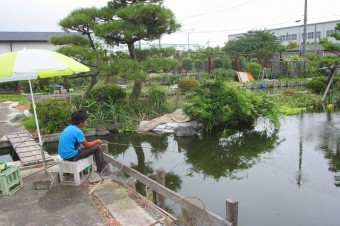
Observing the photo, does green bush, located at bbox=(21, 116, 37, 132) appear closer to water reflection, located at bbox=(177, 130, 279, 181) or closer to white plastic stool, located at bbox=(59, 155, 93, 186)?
water reflection, located at bbox=(177, 130, 279, 181)

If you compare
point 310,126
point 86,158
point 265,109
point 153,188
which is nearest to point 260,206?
point 153,188

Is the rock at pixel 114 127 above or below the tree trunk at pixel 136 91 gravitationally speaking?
below

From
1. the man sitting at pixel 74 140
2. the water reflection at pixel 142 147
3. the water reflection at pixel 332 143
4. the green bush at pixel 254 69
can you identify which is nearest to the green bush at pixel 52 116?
the water reflection at pixel 142 147

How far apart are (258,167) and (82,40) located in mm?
8362

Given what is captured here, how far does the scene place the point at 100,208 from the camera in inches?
186

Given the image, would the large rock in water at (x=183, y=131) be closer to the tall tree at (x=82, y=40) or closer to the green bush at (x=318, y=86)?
the tall tree at (x=82, y=40)

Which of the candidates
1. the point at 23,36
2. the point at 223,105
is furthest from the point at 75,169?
the point at 23,36

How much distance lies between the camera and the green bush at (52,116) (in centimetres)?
1050

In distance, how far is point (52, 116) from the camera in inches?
415

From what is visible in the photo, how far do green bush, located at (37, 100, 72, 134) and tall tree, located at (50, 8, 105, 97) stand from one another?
77.8 inches

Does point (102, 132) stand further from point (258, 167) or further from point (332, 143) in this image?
point (332, 143)

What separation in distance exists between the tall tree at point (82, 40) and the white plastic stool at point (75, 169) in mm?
6366

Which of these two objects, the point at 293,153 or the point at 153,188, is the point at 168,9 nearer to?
the point at 293,153

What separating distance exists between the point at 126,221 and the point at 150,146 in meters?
5.83
